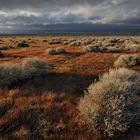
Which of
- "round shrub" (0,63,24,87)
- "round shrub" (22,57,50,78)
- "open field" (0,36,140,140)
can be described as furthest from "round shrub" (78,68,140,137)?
"round shrub" (22,57,50,78)

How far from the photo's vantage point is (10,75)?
12492 mm

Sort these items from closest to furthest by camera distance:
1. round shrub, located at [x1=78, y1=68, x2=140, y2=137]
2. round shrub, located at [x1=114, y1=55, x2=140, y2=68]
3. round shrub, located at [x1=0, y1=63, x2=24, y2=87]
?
round shrub, located at [x1=78, y1=68, x2=140, y2=137] → round shrub, located at [x1=0, y1=63, x2=24, y2=87] → round shrub, located at [x1=114, y1=55, x2=140, y2=68]

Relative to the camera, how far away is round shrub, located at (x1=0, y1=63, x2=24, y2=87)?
1208 centimetres

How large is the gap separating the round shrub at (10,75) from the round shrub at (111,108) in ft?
17.0

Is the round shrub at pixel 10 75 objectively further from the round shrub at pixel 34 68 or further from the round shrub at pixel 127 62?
the round shrub at pixel 127 62

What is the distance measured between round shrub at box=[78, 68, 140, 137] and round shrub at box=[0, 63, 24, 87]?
5.19 metres

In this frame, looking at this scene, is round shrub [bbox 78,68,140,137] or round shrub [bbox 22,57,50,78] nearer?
round shrub [bbox 78,68,140,137]

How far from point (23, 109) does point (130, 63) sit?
10044 mm

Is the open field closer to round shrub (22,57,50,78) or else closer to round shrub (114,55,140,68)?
round shrub (22,57,50,78)

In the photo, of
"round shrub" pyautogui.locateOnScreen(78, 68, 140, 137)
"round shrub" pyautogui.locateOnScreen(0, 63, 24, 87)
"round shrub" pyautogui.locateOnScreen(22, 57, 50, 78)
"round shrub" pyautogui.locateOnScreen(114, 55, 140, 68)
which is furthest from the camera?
"round shrub" pyautogui.locateOnScreen(114, 55, 140, 68)

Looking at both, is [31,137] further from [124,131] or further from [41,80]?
[41,80]

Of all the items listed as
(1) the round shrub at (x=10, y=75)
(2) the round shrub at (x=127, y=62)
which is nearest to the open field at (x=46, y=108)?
(1) the round shrub at (x=10, y=75)

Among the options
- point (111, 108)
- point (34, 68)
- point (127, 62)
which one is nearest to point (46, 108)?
point (111, 108)

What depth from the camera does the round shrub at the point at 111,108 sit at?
299 inches
